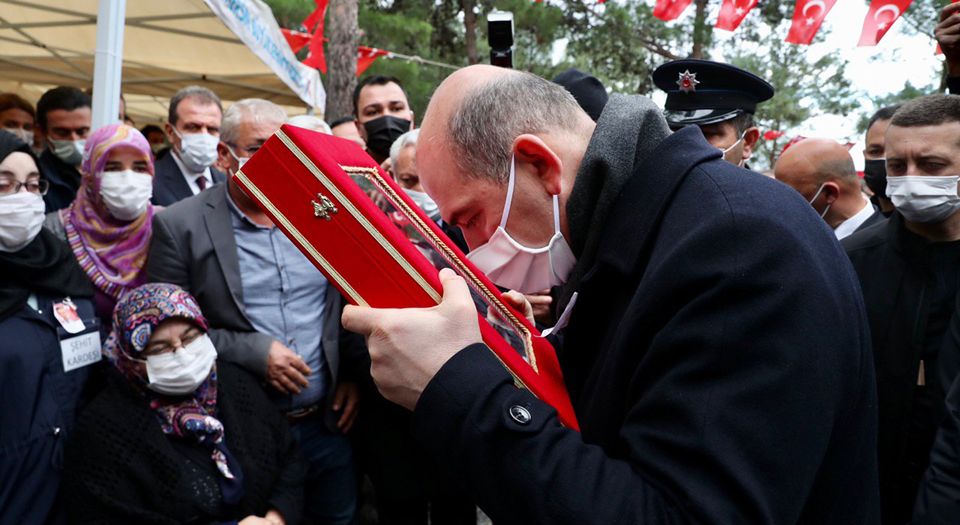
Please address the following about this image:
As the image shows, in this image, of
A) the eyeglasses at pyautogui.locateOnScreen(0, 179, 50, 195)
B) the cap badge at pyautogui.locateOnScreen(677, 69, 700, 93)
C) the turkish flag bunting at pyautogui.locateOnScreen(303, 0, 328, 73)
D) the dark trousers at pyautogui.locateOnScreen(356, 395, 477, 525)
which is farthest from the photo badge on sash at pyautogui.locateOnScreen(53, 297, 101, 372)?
the turkish flag bunting at pyautogui.locateOnScreen(303, 0, 328, 73)

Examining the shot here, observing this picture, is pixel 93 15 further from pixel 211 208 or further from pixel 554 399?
pixel 554 399

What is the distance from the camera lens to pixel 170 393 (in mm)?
2750

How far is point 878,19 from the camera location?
16.7ft

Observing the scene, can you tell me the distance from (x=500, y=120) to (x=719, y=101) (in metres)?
2.51

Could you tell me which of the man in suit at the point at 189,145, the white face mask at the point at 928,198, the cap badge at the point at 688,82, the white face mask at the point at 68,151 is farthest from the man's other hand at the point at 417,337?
the white face mask at the point at 68,151

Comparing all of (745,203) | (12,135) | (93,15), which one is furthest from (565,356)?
(93,15)

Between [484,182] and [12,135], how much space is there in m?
2.54

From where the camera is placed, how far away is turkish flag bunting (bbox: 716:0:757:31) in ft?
20.6

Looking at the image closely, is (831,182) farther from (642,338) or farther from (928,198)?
(642,338)

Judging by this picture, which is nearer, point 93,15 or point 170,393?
point 170,393

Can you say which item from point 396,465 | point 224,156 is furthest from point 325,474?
point 224,156

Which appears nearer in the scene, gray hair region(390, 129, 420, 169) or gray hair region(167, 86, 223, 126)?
gray hair region(390, 129, 420, 169)

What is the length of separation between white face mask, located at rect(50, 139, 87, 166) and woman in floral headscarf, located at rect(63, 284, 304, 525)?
203cm

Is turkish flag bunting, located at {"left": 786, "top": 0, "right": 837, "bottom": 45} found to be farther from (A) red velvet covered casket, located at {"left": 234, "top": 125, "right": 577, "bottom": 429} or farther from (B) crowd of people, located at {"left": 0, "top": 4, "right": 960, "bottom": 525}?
(A) red velvet covered casket, located at {"left": 234, "top": 125, "right": 577, "bottom": 429}
